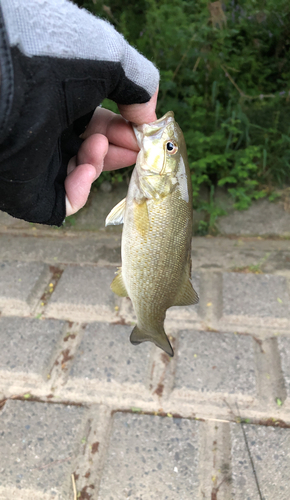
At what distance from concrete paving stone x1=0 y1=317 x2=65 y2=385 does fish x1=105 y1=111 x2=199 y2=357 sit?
39.0 inches

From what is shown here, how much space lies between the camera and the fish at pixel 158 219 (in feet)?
4.93

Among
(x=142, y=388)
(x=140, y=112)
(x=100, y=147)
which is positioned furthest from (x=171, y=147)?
(x=142, y=388)

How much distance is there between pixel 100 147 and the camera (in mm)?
1505

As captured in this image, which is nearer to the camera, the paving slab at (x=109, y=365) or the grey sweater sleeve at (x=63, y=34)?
the grey sweater sleeve at (x=63, y=34)

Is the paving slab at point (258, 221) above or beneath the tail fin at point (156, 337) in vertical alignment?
beneath

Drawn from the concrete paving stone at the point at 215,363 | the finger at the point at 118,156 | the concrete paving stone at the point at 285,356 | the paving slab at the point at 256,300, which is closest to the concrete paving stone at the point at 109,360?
the concrete paving stone at the point at 215,363

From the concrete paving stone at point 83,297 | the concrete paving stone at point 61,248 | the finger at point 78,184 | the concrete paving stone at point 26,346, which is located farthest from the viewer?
the concrete paving stone at point 61,248

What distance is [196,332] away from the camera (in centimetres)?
235

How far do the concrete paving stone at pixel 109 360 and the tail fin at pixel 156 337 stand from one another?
0.53m

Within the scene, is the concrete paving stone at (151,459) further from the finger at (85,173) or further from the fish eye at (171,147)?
the fish eye at (171,147)

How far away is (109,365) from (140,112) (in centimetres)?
148

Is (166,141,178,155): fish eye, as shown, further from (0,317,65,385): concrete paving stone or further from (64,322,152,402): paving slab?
(0,317,65,385): concrete paving stone

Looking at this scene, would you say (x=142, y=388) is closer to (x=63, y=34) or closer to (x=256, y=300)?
(x=256, y=300)

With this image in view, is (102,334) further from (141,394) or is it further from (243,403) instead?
(243,403)
